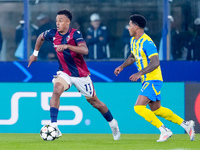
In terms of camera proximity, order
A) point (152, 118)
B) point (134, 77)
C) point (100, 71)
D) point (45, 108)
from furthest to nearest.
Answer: point (100, 71) → point (45, 108) → point (152, 118) → point (134, 77)

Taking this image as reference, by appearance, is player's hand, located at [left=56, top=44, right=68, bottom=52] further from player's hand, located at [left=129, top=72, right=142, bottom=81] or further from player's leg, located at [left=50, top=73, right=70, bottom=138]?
player's hand, located at [left=129, top=72, right=142, bottom=81]

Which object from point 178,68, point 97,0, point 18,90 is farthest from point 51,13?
point 178,68

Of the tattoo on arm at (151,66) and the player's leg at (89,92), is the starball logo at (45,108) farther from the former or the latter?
the tattoo on arm at (151,66)

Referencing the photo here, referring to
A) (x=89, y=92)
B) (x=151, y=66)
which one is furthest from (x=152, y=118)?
(x=89, y=92)

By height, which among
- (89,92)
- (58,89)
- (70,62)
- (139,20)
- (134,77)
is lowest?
(89,92)

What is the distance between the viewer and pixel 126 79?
12102mm

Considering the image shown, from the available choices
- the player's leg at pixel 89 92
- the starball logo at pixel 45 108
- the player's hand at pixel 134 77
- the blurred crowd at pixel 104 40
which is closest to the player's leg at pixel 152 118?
the player's hand at pixel 134 77

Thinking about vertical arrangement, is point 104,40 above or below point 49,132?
above

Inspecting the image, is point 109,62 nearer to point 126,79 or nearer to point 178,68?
point 126,79

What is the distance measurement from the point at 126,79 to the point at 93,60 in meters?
0.70

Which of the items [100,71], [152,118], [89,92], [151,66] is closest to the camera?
[151,66]

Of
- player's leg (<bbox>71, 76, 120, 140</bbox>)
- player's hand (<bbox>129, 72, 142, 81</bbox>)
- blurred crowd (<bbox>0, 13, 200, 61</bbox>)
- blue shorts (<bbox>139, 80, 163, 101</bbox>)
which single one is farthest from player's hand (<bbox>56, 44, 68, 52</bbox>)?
blurred crowd (<bbox>0, 13, 200, 61</bbox>)

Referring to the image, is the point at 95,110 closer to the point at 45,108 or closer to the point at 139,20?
the point at 45,108

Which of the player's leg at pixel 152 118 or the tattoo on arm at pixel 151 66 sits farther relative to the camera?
the player's leg at pixel 152 118
